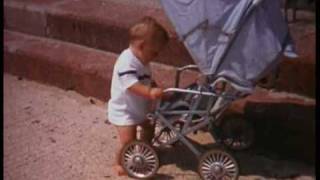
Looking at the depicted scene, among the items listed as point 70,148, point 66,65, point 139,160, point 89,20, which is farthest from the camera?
point 89,20

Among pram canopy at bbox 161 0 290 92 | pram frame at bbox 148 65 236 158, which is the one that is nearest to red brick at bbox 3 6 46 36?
pram frame at bbox 148 65 236 158

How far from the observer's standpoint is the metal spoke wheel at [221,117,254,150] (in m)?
3.86

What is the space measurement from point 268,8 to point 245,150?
93 centimetres

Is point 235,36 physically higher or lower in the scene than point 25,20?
higher

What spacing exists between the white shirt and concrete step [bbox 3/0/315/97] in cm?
93

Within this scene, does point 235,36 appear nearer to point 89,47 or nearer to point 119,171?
point 119,171

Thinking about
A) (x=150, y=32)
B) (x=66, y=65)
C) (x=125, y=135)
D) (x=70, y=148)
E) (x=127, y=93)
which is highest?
(x=150, y=32)

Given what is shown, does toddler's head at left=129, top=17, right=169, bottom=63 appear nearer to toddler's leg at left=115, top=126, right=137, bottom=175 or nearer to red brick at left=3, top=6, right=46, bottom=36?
toddler's leg at left=115, top=126, right=137, bottom=175

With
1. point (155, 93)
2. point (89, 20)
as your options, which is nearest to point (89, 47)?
point (89, 20)

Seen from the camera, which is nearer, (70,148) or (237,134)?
(237,134)

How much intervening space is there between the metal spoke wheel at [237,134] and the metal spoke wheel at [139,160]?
1.68 ft

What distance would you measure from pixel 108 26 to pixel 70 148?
4.36 feet

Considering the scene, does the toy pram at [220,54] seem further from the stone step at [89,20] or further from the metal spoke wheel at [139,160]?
the stone step at [89,20]

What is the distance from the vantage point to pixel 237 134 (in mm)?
3873
